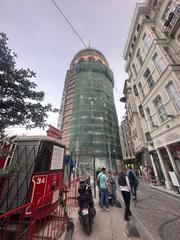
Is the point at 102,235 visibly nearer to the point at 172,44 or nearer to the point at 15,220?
the point at 15,220

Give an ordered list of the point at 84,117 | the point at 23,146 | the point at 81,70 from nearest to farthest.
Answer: the point at 23,146 → the point at 84,117 → the point at 81,70

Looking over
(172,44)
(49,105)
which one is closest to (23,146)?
(49,105)

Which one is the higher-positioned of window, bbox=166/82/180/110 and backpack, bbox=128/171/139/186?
window, bbox=166/82/180/110

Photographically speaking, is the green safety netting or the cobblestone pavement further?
the green safety netting

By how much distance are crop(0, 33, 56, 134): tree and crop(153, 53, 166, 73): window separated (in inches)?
428

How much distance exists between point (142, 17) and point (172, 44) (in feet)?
22.3

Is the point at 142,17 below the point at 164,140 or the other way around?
the other way around

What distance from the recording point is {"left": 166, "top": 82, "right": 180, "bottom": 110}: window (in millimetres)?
9375

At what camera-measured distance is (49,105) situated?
799cm

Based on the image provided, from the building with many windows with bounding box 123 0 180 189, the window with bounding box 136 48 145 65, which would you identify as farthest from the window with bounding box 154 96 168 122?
the window with bounding box 136 48 145 65

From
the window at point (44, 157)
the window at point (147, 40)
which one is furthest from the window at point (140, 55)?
the window at point (44, 157)

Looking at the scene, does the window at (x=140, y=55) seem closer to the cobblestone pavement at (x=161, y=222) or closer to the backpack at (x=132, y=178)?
the backpack at (x=132, y=178)

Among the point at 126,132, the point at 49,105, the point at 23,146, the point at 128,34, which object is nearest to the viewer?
the point at 23,146

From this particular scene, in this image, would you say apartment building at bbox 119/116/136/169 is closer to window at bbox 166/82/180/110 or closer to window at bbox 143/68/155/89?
window at bbox 143/68/155/89
